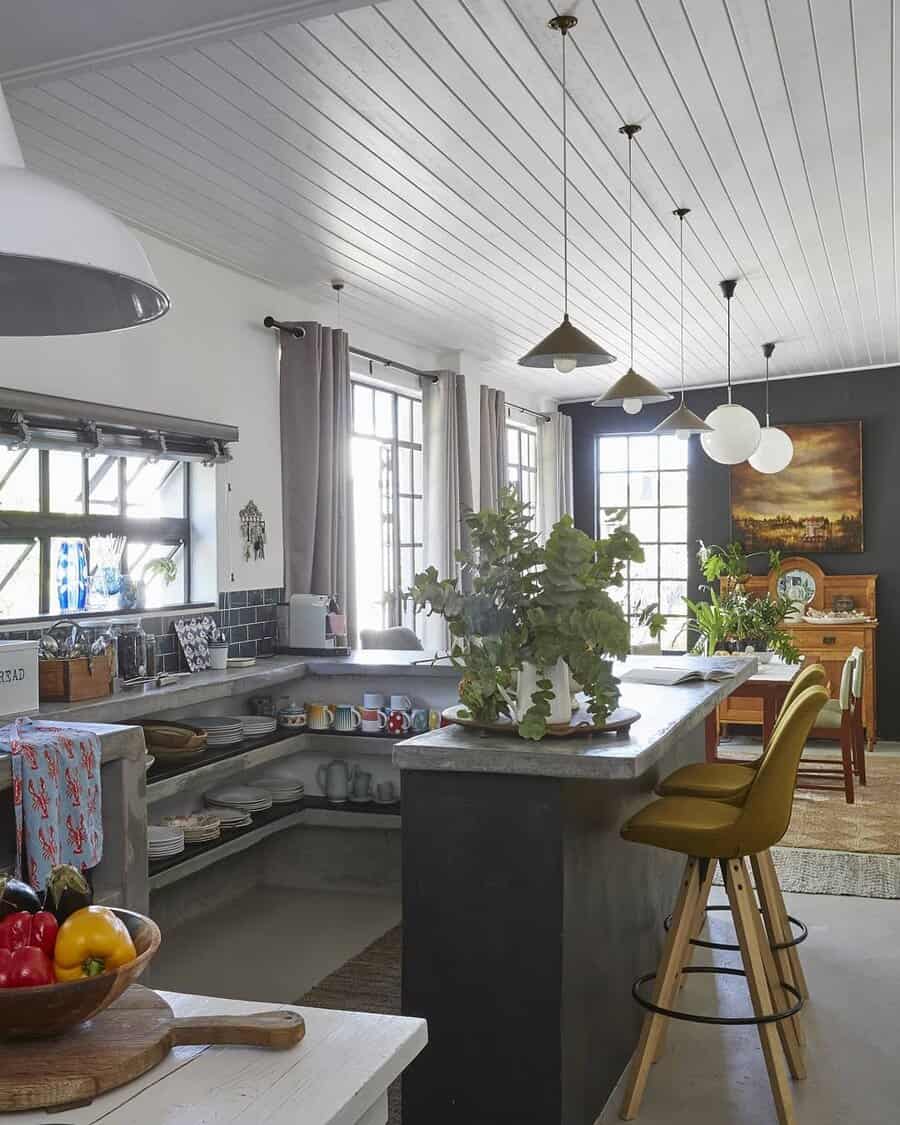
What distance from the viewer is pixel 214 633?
5344 mm

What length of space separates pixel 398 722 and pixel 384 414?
3142mm

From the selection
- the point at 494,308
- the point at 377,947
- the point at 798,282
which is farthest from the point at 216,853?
the point at 798,282

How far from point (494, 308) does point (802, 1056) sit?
4531 millimetres

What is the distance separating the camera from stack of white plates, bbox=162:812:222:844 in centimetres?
442

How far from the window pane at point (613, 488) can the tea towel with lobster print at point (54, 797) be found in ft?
25.9

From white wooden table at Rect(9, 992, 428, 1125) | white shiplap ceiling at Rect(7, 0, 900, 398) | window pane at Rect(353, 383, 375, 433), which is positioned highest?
white shiplap ceiling at Rect(7, 0, 900, 398)

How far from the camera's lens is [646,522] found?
34.9ft

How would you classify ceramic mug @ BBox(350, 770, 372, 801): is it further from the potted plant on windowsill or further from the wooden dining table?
the potted plant on windowsill

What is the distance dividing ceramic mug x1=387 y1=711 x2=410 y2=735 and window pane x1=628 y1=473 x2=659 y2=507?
5.99 m

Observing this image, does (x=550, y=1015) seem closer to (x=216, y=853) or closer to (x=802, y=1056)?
(x=802, y=1056)

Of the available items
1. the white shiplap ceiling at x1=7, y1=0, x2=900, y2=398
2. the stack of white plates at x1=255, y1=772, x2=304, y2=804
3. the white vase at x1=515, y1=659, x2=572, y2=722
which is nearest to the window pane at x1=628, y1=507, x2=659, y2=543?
the white shiplap ceiling at x1=7, y1=0, x2=900, y2=398

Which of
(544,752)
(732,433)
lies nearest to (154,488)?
(732,433)

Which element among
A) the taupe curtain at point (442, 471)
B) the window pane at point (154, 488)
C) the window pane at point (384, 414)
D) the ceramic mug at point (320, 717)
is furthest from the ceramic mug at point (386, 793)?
the window pane at point (384, 414)

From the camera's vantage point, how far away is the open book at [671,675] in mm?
3854
